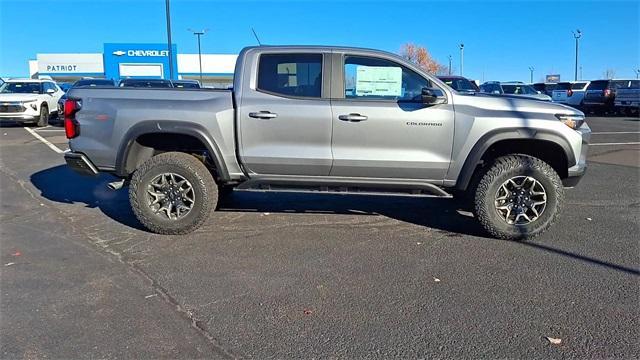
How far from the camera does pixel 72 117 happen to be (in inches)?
205

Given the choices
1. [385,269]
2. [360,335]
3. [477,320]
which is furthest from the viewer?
[385,269]

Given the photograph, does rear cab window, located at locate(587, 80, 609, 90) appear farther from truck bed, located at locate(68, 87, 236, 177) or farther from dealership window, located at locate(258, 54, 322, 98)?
truck bed, located at locate(68, 87, 236, 177)

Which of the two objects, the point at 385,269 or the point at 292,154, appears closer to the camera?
the point at 385,269

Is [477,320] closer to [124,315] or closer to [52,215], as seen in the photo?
[124,315]

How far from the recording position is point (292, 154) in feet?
16.7

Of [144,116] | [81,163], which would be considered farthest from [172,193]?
[81,163]

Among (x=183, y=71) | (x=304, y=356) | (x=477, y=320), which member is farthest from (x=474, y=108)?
(x=183, y=71)

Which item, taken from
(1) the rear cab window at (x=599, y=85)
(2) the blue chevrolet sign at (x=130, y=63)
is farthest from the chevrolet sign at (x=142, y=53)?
(1) the rear cab window at (x=599, y=85)

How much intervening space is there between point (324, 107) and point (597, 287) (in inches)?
113

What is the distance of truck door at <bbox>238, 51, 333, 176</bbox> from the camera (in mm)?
4992

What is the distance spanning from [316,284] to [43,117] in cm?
1700

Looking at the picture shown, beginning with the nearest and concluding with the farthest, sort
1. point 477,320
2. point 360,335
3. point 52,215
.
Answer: point 360,335 → point 477,320 → point 52,215

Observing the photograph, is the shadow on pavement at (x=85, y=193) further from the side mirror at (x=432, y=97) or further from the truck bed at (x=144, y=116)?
the side mirror at (x=432, y=97)

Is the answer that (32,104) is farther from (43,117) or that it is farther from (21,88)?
(21,88)
